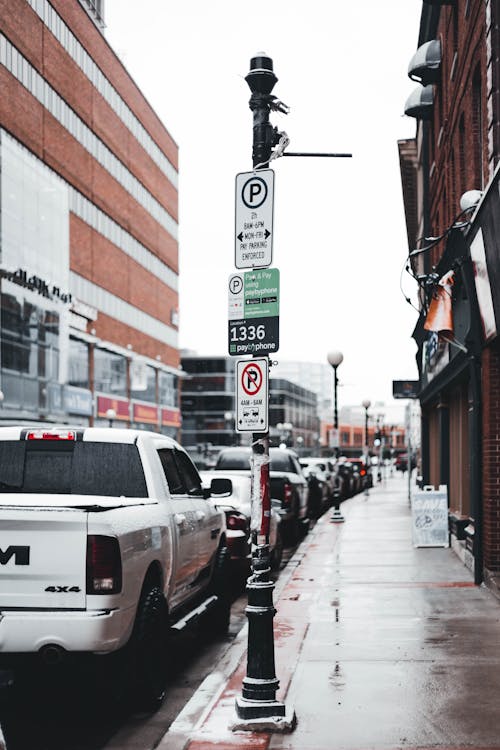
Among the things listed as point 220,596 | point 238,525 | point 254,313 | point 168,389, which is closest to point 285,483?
point 238,525

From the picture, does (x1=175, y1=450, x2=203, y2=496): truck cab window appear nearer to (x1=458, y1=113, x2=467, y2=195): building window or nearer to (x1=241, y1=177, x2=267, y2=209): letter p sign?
(x1=241, y1=177, x2=267, y2=209): letter p sign

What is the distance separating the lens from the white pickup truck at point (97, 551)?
638 cm

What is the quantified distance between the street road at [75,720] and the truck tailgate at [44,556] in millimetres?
702

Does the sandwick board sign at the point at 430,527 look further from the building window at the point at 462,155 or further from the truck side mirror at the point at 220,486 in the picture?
the truck side mirror at the point at 220,486

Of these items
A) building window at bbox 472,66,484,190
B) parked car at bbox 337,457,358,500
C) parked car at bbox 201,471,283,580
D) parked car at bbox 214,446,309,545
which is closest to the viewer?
parked car at bbox 201,471,283,580

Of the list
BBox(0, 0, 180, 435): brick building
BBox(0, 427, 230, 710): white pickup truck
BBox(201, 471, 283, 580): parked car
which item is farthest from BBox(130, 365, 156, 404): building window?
BBox(0, 427, 230, 710): white pickup truck

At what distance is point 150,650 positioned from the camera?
23.7 ft

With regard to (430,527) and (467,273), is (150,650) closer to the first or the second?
(467,273)

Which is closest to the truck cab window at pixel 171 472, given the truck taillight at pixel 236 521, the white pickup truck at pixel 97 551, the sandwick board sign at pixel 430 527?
the white pickup truck at pixel 97 551

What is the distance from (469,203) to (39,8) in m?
39.3

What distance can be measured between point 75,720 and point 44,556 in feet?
5.26

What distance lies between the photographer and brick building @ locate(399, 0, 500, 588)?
12.4 m

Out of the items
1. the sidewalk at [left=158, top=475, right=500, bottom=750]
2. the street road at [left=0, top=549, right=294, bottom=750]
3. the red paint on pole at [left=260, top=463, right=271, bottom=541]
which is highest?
the red paint on pole at [left=260, top=463, right=271, bottom=541]

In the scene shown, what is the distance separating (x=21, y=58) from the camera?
45.8 meters
